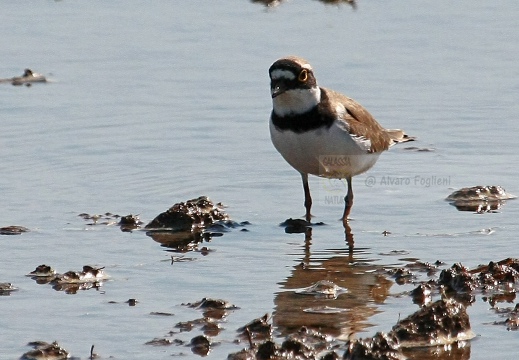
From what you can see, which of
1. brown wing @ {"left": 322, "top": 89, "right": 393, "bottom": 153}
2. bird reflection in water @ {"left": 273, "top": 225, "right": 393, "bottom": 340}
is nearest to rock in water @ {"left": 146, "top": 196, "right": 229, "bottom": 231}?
bird reflection in water @ {"left": 273, "top": 225, "right": 393, "bottom": 340}

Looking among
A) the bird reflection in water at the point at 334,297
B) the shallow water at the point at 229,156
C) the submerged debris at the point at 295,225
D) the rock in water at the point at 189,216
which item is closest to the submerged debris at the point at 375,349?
the shallow water at the point at 229,156

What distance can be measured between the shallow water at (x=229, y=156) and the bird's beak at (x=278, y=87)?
980 millimetres

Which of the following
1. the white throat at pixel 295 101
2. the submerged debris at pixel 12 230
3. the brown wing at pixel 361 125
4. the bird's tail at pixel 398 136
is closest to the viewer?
the submerged debris at pixel 12 230

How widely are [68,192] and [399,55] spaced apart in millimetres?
4898

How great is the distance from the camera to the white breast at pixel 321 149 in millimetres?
8930

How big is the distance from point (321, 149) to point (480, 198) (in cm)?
137

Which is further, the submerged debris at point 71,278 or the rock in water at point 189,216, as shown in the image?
the rock in water at point 189,216

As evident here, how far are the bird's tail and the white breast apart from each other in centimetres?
85

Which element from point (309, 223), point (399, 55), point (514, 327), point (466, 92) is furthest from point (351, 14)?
point (514, 327)

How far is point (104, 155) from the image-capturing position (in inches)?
414

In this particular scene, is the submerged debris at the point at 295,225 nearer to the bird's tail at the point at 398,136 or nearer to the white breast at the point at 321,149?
the white breast at the point at 321,149

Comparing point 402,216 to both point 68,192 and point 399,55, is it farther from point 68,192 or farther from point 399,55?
point 399,55

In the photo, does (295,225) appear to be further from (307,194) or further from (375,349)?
(375,349)

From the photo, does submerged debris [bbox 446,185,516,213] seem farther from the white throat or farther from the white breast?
the white throat
